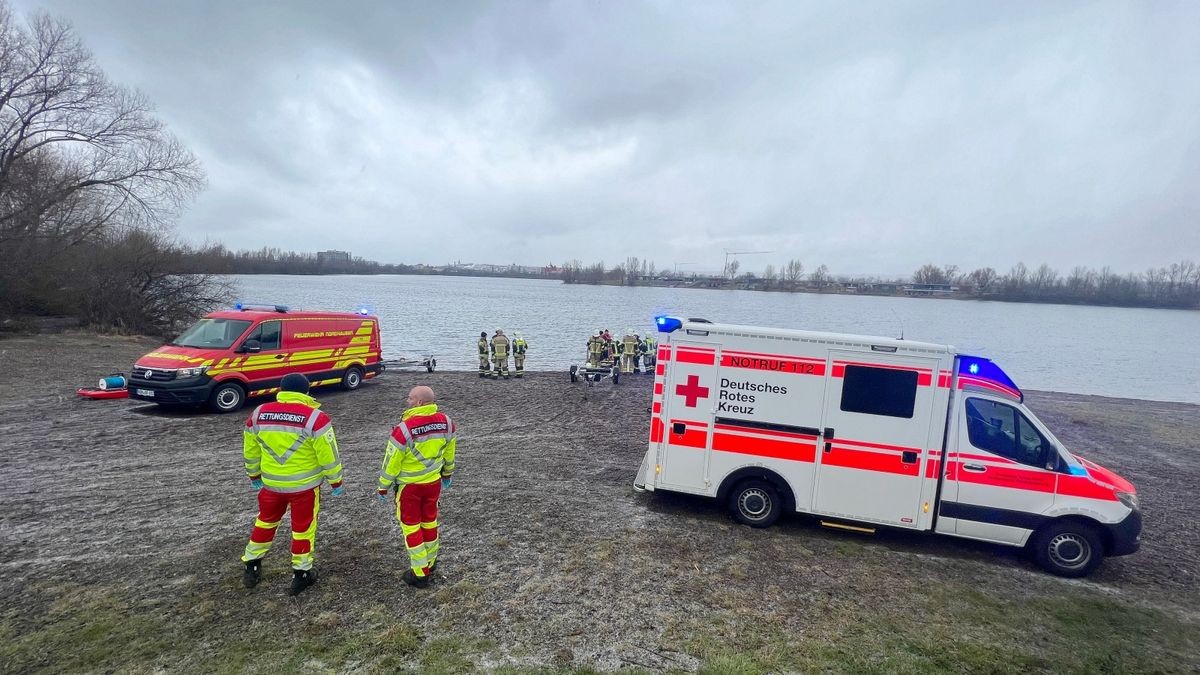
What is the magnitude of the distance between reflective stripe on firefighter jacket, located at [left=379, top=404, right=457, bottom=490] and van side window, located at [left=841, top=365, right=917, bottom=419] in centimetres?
469

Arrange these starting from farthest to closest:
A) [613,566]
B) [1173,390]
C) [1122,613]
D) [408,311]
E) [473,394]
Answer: [408,311] < [1173,390] < [473,394] < [613,566] < [1122,613]

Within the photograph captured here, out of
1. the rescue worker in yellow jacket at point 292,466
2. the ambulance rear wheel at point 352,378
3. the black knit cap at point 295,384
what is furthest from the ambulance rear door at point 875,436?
the ambulance rear wheel at point 352,378

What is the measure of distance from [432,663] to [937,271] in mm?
150288

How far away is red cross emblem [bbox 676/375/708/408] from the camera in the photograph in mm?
7109

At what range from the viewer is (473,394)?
16.2m

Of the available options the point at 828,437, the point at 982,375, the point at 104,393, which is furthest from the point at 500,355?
the point at 982,375

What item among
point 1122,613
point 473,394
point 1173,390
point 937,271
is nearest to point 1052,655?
point 1122,613

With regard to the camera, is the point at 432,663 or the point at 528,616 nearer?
the point at 432,663

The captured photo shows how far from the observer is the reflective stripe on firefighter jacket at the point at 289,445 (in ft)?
16.1

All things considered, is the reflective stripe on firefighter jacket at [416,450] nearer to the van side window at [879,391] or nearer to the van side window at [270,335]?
the van side window at [879,391]

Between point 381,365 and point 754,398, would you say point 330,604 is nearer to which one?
point 754,398

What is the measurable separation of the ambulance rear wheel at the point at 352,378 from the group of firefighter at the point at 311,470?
1134 cm

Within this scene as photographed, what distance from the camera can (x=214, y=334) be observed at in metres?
12.9

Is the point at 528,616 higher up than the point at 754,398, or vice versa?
the point at 754,398
